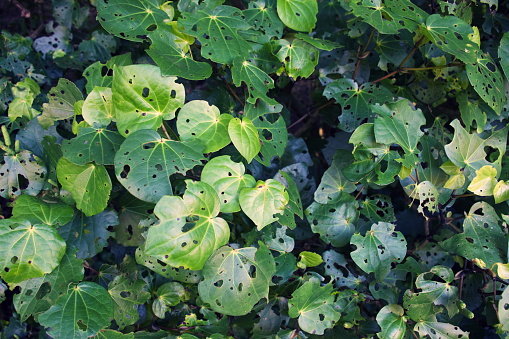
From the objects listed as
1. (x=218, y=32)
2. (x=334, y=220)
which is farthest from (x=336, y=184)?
(x=218, y=32)

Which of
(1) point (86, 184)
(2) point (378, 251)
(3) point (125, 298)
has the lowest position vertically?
(3) point (125, 298)

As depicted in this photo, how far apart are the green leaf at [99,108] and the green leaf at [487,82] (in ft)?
5.42

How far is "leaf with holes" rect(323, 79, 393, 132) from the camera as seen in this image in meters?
2.10

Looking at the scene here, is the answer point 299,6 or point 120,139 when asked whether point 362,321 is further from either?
point 299,6

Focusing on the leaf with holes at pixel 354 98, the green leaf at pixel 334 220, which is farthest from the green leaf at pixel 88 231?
the leaf with holes at pixel 354 98

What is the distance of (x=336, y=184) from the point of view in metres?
2.06

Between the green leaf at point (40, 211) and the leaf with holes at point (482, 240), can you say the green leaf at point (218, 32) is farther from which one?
the leaf with holes at point (482, 240)

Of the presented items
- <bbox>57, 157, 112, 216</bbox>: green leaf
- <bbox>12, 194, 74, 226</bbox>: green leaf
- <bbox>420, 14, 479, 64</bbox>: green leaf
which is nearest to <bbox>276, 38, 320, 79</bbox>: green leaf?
<bbox>420, 14, 479, 64</bbox>: green leaf

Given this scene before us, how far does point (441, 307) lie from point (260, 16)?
1644 millimetres

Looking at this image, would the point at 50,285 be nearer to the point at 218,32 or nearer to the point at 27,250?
the point at 27,250

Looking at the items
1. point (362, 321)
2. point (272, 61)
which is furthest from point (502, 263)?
point (272, 61)

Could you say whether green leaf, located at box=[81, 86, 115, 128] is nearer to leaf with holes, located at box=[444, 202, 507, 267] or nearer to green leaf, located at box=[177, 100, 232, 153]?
green leaf, located at box=[177, 100, 232, 153]

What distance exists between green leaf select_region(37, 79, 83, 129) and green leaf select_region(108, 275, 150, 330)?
824 millimetres

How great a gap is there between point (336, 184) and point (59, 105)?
4.65ft
